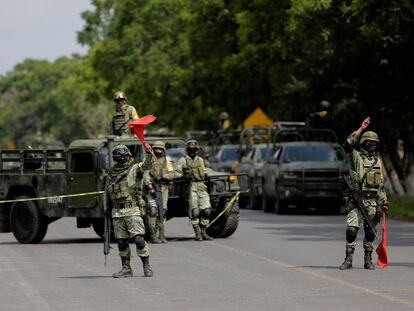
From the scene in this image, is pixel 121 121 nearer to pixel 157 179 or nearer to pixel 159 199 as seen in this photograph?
pixel 157 179

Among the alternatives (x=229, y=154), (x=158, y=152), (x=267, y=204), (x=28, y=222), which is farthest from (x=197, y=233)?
(x=229, y=154)

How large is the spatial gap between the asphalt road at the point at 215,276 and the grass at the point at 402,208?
257 inches

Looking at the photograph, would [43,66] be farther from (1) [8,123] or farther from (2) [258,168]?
(2) [258,168]

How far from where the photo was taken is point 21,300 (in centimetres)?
1462

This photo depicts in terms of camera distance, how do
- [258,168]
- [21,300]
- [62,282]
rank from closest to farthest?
[21,300], [62,282], [258,168]

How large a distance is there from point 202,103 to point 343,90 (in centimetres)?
2247

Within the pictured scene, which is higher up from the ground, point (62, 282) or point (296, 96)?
point (296, 96)

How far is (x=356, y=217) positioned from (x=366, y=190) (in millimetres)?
366

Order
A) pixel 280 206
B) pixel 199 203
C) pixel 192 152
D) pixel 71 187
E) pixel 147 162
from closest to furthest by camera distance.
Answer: pixel 147 162 < pixel 192 152 < pixel 199 203 < pixel 71 187 < pixel 280 206

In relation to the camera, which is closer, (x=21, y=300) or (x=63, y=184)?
(x=21, y=300)

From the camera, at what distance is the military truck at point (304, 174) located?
35.9 metres

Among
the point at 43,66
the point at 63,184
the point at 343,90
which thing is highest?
the point at 43,66

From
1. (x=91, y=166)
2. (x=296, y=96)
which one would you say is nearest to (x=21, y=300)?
(x=91, y=166)

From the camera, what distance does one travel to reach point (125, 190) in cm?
1709
